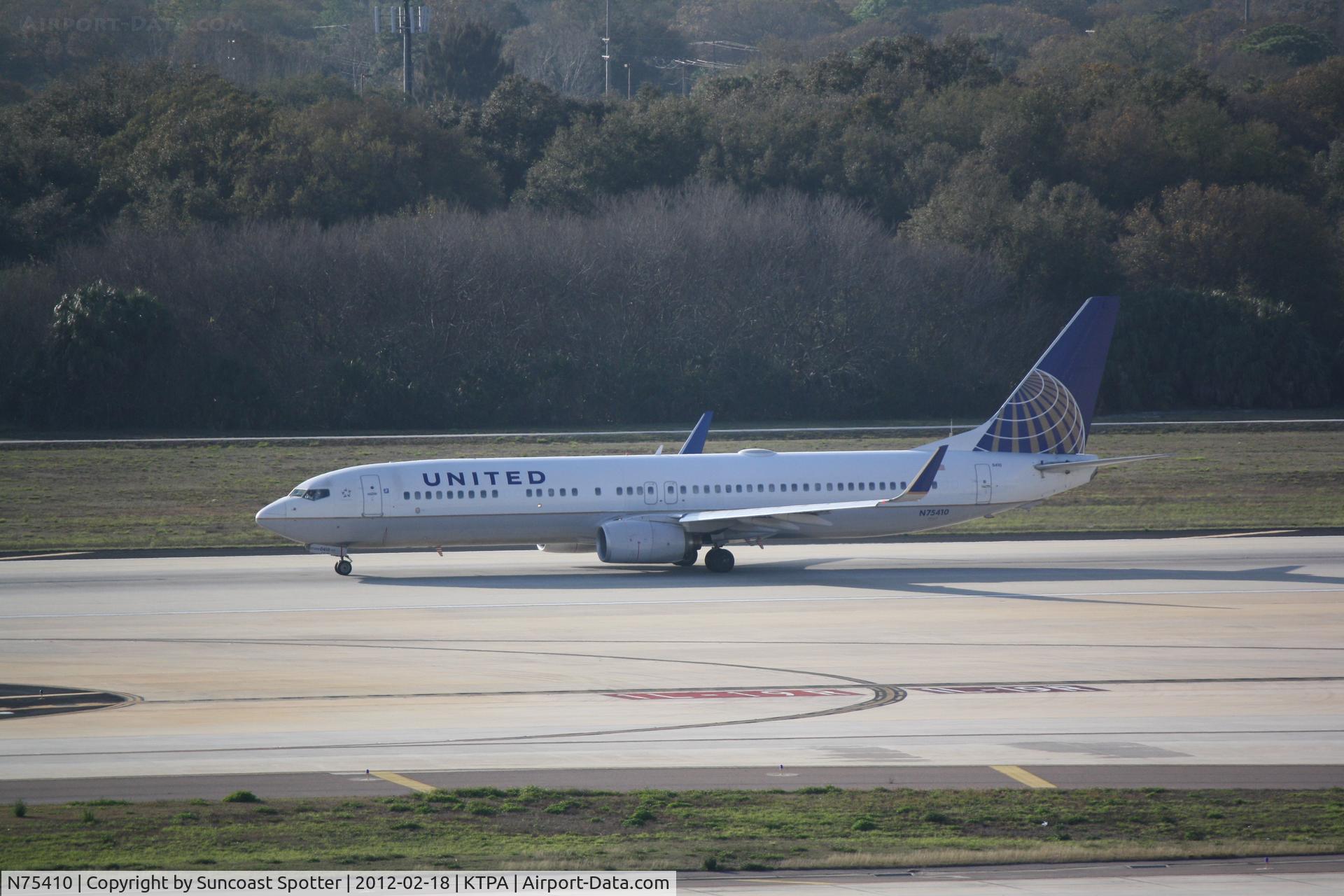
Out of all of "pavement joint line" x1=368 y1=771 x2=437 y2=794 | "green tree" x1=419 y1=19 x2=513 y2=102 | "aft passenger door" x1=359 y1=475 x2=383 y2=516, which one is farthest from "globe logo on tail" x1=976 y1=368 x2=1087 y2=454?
"green tree" x1=419 y1=19 x2=513 y2=102

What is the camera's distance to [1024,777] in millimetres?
19594

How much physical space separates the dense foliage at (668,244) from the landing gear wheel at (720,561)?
4745 cm

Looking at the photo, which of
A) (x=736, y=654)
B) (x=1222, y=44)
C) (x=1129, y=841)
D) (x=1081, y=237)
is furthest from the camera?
(x=1222, y=44)

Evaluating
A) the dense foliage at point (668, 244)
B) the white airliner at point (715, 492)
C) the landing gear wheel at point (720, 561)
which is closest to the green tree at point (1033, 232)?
the dense foliage at point (668, 244)

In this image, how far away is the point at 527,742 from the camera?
21.9 meters

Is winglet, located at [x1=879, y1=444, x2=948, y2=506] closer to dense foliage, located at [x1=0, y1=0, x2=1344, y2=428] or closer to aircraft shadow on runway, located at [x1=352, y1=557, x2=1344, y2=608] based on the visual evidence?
aircraft shadow on runway, located at [x1=352, y1=557, x2=1344, y2=608]

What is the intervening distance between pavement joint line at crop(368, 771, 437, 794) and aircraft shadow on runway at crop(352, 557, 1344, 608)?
18.7 m

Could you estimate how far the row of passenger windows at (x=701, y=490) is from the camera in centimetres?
4100

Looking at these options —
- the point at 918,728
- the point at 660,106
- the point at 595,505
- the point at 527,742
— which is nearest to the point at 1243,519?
the point at 595,505

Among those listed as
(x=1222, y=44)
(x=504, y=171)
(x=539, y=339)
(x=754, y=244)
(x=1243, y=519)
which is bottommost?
(x=1243, y=519)

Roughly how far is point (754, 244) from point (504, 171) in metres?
27.1

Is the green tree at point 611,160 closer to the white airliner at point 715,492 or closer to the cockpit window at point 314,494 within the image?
the white airliner at point 715,492

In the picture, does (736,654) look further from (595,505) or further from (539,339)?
(539,339)

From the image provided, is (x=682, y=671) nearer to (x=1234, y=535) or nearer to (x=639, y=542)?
(x=639, y=542)
